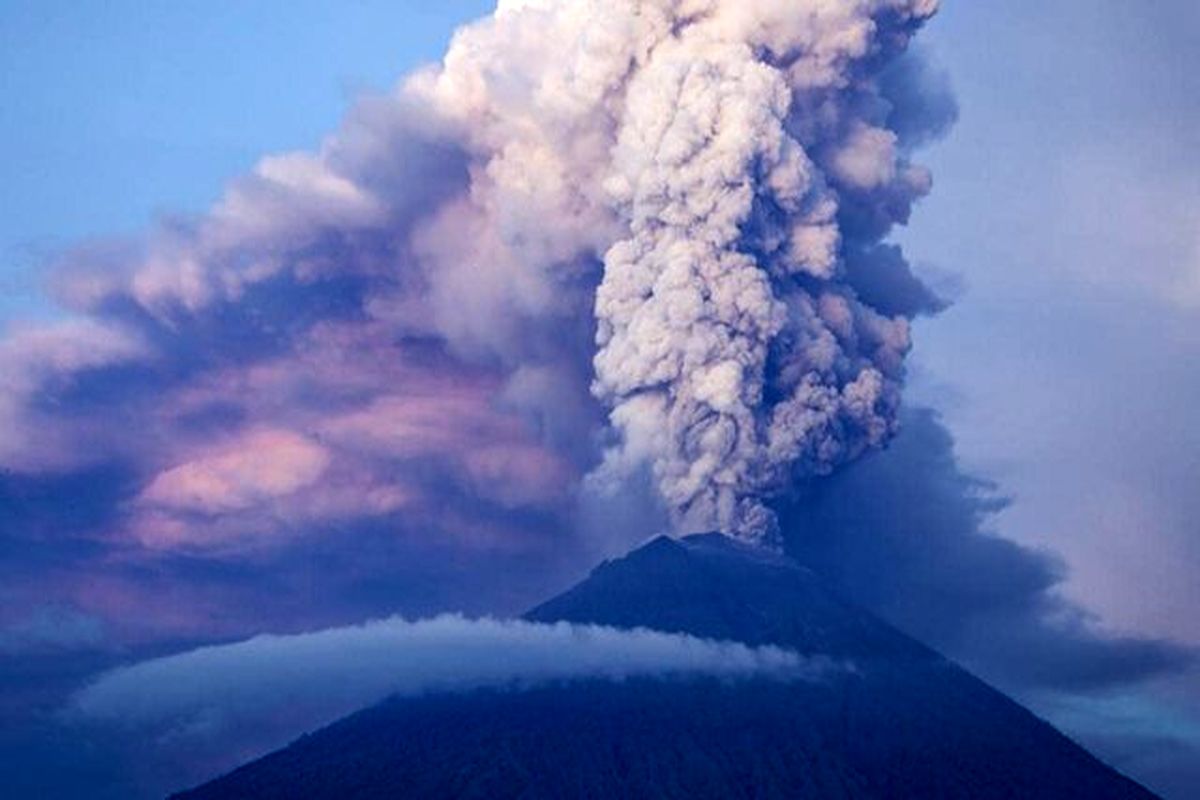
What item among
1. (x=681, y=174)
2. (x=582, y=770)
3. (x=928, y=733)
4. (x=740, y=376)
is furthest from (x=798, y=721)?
(x=681, y=174)

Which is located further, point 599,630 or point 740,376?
point 599,630

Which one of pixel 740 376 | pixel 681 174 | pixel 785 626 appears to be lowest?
pixel 785 626

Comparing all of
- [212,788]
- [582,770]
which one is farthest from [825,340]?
[212,788]

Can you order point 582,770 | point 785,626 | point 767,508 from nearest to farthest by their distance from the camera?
point 582,770, point 767,508, point 785,626

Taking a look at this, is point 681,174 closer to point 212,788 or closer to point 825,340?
point 825,340

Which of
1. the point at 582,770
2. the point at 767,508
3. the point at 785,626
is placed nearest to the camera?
the point at 582,770

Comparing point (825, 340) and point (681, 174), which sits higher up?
point (681, 174)
